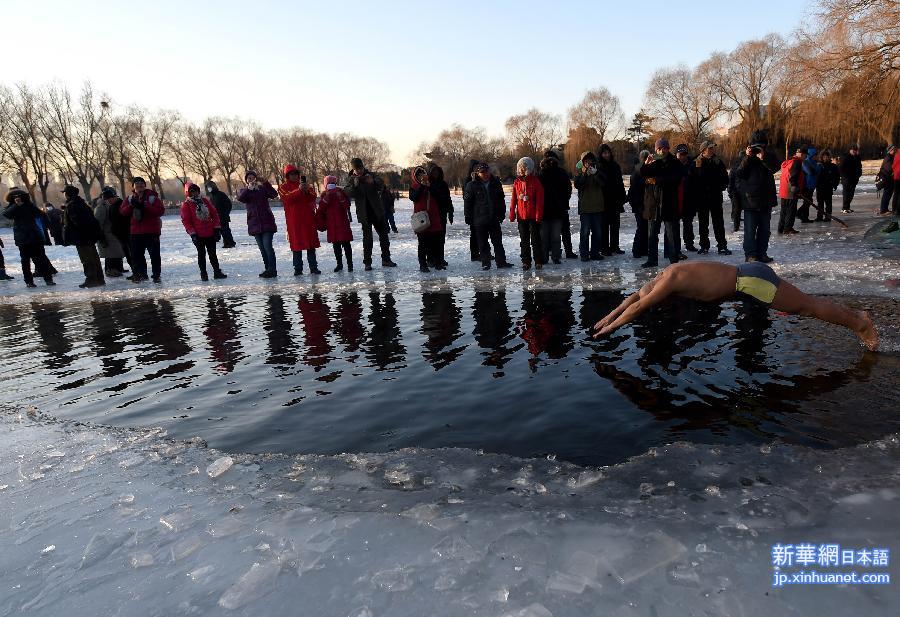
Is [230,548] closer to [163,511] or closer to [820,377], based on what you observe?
[163,511]

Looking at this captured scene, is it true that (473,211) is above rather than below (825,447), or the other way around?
above

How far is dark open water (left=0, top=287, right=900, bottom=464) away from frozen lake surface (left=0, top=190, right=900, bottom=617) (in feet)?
0.09

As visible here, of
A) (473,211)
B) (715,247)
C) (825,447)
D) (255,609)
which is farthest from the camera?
(715,247)

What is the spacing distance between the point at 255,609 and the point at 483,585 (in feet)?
2.85

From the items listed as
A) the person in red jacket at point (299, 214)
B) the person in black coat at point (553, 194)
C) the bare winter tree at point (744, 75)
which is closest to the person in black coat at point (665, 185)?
the person in black coat at point (553, 194)

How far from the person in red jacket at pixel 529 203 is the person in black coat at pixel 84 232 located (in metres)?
8.85

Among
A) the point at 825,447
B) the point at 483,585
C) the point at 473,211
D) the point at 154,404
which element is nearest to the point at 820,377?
the point at 825,447

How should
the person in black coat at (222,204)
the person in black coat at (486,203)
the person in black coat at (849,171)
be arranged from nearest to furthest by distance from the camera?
the person in black coat at (486,203) → the person in black coat at (222,204) → the person in black coat at (849,171)

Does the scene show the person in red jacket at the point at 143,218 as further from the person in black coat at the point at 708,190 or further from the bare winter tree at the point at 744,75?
the bare winter tree at the point at 744,75

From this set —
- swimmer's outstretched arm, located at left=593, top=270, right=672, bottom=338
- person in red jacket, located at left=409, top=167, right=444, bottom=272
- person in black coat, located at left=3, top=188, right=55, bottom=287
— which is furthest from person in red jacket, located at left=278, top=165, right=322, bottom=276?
swimmer's outstretched arm, located at left=593, top=270, right=672, bottom=338

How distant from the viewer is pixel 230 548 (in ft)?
8.12

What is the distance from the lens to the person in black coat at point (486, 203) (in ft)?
33.2

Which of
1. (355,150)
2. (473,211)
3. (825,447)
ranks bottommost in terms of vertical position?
(825,447)

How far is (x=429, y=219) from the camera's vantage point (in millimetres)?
10758
